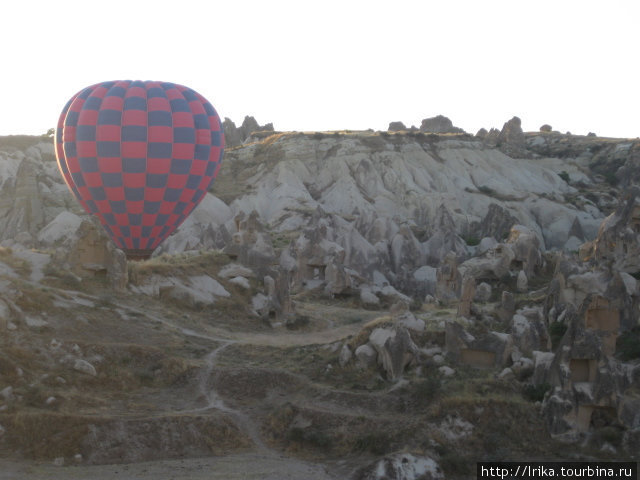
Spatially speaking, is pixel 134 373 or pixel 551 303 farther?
pixel 551 303

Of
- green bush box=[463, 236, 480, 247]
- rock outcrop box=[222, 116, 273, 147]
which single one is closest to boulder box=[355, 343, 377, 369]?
green bush box=[463, 236, 480, 247]

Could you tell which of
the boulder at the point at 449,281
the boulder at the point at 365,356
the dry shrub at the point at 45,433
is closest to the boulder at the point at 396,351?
the boulder at the point at 365,356

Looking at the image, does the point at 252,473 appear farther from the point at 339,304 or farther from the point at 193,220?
the point at 193,220

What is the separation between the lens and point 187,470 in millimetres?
13820

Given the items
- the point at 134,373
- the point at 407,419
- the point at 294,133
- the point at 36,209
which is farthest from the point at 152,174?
the point at 294,133

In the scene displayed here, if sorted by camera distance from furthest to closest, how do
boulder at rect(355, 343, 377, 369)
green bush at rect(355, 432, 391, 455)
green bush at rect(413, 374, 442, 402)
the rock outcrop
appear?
the rock outcrop < boulder at rect(355, 343, 377, 369) < green bush at rect(413, 374, 442, 402) < green bush at rect(355, 432, 391, 455)

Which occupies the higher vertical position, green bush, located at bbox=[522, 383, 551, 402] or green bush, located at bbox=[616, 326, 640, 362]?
green bush, located at bbox=[616, 326, 640, 362]

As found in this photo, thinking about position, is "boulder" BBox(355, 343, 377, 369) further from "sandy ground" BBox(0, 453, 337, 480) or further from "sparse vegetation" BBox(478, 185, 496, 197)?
"sparse vegetation" BBox(478, 185, 496, 197)

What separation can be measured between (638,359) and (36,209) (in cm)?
5255

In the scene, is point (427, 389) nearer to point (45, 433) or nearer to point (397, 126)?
point (45, 433)

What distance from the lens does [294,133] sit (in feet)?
275

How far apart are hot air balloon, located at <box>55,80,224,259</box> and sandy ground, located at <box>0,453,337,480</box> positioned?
60.1ft

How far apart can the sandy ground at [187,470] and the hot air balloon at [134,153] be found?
18.3m

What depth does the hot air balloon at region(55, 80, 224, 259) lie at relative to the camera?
30844 millimetres
